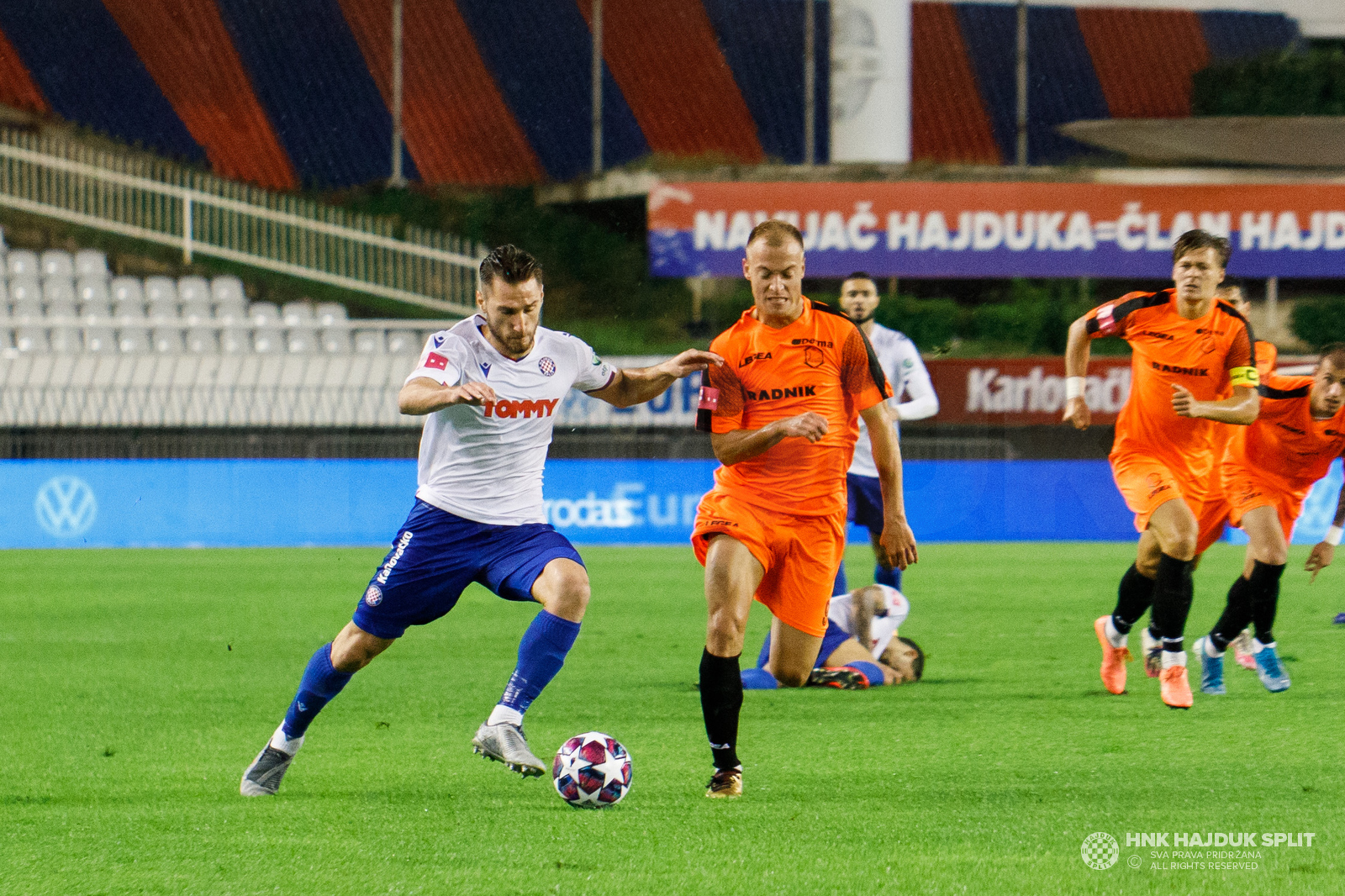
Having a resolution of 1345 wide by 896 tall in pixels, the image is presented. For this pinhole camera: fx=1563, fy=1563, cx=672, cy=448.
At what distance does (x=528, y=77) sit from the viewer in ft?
96.6

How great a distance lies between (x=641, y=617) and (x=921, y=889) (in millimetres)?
6672

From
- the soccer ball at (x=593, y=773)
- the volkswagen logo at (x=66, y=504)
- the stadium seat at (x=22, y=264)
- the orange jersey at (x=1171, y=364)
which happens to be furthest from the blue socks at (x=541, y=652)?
the stadium seat at (x=22, y=264)

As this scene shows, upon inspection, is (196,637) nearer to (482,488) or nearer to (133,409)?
(482,488)

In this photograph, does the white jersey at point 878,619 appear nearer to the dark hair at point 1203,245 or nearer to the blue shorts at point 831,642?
the blue shorts at point 831,642

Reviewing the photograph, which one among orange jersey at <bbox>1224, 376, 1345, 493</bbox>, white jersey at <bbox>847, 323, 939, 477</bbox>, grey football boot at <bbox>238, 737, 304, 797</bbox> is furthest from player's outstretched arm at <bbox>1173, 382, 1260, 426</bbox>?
grey football boot at <bbox>238, 737, 304, 797</bbox>

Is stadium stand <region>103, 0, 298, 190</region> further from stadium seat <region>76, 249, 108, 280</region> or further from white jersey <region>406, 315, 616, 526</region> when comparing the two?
white jersey <region>406, 315, 616, 526</region>

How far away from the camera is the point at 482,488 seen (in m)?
5.32

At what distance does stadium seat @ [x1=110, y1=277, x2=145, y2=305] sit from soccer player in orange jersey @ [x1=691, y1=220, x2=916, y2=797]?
705 inches

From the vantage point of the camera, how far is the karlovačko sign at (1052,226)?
21.4 m

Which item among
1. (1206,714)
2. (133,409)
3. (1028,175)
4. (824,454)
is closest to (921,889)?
(824,454)

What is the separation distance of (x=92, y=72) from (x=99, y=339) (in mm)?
9701

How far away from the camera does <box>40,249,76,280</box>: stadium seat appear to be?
21812mm

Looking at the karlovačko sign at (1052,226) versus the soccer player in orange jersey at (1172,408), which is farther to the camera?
the karlovačko sign at (1052,226)

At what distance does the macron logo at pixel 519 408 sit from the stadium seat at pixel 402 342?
14632 mm
